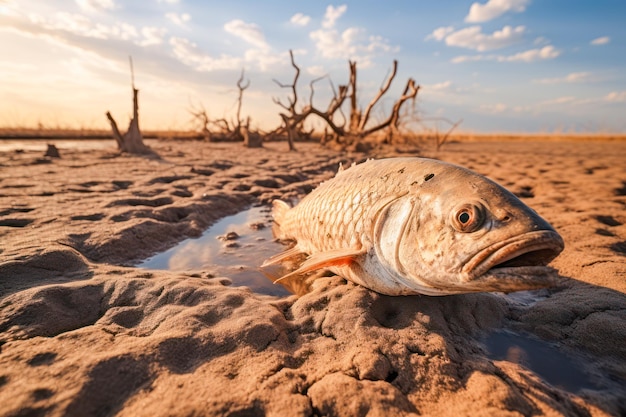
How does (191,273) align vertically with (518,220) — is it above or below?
below

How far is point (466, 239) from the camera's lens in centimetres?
172

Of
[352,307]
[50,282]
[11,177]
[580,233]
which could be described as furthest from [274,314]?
[11,177]

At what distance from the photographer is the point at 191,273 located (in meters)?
2.92

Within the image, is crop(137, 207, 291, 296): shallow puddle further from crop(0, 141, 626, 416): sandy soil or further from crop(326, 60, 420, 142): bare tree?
crop(326, 60, 420, 142): bare tree

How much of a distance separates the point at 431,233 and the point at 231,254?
2365 mm

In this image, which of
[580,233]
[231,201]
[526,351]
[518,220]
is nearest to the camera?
[518,220]

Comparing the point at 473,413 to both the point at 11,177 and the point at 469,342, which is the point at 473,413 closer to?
the point at 469,342

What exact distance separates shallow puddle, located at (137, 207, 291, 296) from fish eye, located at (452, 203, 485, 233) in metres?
1.52

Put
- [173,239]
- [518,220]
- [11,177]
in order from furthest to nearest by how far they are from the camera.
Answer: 1. [11,177]
2. [173,239]
3. [518,220]

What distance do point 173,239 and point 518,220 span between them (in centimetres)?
357

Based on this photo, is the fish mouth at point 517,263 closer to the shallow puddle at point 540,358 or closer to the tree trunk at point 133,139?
the shallow puddle at point 540,358

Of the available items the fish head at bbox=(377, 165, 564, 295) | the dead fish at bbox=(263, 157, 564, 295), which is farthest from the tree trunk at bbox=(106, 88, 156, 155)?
the fish head at bbox=(377, 165, 564, 295)

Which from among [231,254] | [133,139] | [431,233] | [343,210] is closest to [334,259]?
[343,210]

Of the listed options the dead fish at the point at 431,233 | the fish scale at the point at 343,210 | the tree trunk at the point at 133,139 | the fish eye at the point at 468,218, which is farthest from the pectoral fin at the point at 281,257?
the tree trunk at the point at 133,139
